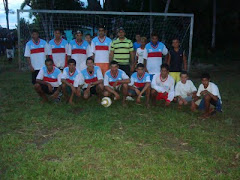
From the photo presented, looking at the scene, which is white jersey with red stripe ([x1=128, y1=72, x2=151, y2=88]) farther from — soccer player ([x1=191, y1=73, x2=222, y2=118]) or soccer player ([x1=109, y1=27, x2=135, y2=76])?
soccer player ([x1=191, y1=73, x2=222, y2=118])

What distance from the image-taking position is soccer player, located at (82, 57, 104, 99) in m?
6.76

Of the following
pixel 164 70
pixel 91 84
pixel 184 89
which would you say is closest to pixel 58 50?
pixel 91 84

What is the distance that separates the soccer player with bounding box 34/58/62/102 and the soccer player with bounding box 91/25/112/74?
108 centimetres

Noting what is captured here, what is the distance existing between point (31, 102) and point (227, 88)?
580 cm

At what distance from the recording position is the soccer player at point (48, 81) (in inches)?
264

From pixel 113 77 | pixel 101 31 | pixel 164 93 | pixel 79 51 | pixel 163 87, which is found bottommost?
pixel 164 93

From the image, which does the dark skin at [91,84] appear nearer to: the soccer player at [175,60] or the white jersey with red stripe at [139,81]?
the white jersey with red stripe at [139,81]

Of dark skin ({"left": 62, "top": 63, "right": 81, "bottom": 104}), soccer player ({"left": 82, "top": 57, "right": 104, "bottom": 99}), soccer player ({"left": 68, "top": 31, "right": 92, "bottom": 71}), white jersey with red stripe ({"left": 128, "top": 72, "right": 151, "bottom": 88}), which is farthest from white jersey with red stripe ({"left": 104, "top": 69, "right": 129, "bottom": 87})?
soccer player ({"left": 68, "top": 31, "right": 92, "bottom": 71})

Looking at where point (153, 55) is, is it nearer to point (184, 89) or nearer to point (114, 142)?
point (184, 89)

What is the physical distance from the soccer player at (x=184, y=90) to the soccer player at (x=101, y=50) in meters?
2.01

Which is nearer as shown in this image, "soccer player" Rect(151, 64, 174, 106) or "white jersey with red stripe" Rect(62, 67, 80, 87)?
"soccer player" Rect(151, 64, 174, 106)

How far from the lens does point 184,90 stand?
6.48m

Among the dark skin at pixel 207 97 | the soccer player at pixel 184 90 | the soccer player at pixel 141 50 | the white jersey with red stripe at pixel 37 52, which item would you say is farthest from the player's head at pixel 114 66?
the dark skin at pixel 207 97

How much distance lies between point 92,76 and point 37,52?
5.08ft
